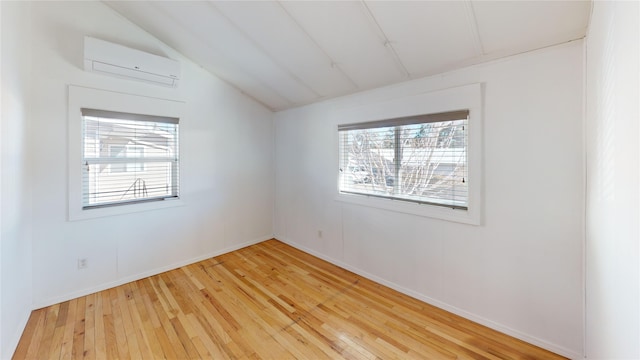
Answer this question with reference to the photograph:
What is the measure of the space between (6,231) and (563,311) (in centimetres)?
393

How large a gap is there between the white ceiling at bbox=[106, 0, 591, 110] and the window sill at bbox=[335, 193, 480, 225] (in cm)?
126

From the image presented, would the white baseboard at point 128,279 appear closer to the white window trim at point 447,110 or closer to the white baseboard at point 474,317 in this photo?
the white baseboard at point 474,317

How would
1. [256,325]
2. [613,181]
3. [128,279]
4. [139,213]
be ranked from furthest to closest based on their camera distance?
[139,213], [128,279], [256,325], [613,181]

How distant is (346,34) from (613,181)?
195cm

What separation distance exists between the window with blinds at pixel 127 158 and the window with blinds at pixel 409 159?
224 cm

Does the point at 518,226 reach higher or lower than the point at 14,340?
higher

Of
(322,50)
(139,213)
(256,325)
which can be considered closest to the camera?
(256,325)

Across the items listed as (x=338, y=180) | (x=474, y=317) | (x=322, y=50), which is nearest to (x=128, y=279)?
(x=338, y=180)

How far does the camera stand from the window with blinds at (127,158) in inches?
104

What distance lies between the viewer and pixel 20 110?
6.63ft

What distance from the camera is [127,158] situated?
284cm

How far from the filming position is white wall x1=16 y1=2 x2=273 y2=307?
233 cm

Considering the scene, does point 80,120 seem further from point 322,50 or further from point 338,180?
point 338,180

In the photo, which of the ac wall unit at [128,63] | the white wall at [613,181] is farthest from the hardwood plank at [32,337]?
the white wall at [613,181]
